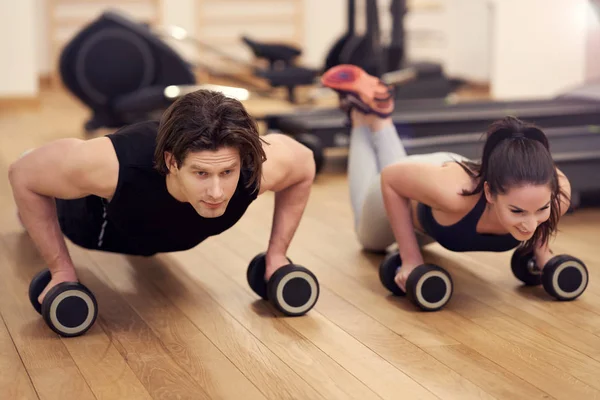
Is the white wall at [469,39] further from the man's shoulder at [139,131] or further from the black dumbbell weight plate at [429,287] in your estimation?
the man's shoulder at [139,131]

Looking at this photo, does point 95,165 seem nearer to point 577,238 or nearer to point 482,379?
point 482,379

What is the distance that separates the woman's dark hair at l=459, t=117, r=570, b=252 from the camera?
200 centimetres

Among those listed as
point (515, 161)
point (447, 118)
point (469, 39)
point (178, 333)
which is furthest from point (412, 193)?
point (469, 39)

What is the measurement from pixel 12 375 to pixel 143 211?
479mm

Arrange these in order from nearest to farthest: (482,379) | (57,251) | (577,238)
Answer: (482,379) → (57,251) → (577,238)

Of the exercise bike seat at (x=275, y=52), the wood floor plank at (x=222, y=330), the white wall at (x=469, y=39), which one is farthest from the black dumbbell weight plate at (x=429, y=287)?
the white wall at (x=469, y=39)

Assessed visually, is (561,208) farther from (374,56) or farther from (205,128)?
(374,56)

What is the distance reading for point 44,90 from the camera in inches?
322

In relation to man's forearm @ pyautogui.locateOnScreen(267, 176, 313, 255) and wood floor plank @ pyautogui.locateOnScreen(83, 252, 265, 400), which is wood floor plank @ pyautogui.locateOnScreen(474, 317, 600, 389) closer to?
man's forearm @ pyautogui.locateOnScreen(267, 176, 313, 255)

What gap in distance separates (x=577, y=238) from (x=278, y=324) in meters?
1.35

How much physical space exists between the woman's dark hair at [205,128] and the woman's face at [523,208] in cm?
59

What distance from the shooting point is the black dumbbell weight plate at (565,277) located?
2.29m

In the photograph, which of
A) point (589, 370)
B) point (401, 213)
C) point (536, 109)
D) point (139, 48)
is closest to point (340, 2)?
point (139, 48)

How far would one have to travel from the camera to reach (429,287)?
2.24 m
